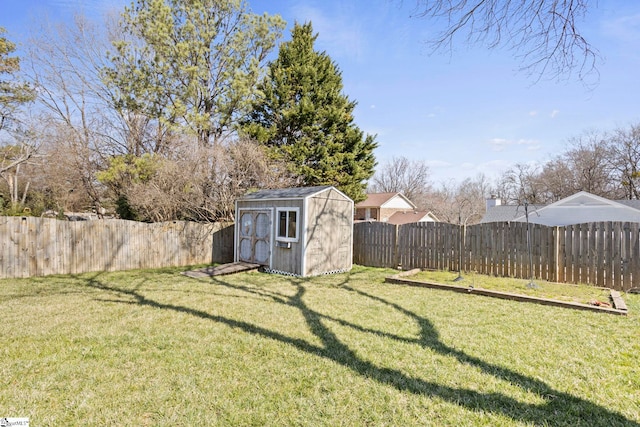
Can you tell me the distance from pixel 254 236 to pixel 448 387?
773cm

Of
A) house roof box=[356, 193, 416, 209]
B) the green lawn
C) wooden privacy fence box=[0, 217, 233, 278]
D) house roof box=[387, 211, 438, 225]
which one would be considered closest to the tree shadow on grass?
the green lawn

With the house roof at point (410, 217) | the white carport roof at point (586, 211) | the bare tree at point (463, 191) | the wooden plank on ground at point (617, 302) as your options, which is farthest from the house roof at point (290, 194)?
the bare tree at point (463, 191)

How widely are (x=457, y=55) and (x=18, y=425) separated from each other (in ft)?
15.0

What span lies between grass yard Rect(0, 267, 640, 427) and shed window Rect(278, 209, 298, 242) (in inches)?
126

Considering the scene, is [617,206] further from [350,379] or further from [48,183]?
[48,183]

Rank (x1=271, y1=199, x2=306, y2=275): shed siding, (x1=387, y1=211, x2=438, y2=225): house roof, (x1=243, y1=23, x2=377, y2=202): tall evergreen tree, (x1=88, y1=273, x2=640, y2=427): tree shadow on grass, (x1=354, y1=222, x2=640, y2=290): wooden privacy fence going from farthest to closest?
(x1=387, y1=211, x2=438, y2=225): house roof < (x1=243, y1=23, x2=377, y2=202): tall evergreen tree < (x1=271, y1=199, x2=306, y2=275): shed siding < (x1=354, y1=222, x2=640, y2=290): wooden privacy fence < (x1=88, y1=273, x2=640, y2=427): tree shadow on grass

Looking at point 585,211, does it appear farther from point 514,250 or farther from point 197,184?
point 197,184

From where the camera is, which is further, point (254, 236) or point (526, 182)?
point (526, 182)

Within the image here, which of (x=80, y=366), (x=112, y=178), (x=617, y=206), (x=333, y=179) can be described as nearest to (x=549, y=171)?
(x=617, y=206)

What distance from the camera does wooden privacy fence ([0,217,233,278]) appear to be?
786 centimetres

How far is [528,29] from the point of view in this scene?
2.80 m

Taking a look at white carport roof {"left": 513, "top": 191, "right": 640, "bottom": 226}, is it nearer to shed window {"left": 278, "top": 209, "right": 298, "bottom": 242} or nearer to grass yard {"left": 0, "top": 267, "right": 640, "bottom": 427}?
grass yard {"left": 0, "top": 267, "right": 640, "bottom": 427}

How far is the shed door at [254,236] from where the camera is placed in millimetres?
9445

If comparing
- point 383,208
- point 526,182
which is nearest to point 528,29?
point 383,208
